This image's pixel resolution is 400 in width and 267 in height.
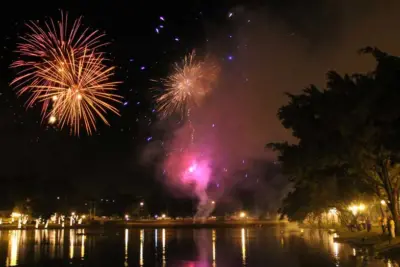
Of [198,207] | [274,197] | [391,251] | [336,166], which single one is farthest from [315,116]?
[198,207]

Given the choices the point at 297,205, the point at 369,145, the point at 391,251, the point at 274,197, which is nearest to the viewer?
the point at 391,251

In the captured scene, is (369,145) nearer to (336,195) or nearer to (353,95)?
(353,95)

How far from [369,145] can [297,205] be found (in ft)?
73.1

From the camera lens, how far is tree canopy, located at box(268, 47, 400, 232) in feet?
95.7

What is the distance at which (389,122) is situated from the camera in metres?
28.9

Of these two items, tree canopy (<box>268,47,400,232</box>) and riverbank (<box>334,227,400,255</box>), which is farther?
tree canopy (<box>268,47,400,232</box>)

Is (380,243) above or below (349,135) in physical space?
below

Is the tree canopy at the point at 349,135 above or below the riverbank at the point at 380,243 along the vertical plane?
above

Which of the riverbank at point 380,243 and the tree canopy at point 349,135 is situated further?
the tree canopy at point 349,135

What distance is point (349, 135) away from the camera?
105 feet

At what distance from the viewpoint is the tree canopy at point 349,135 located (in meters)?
29.2

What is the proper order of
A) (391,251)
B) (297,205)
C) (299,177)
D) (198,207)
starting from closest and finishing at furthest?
(391,251) < (299,177) < (297,205) < (198,207)

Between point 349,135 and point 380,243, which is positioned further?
point 349,135

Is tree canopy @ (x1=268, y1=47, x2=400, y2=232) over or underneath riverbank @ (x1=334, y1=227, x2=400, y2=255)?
over
